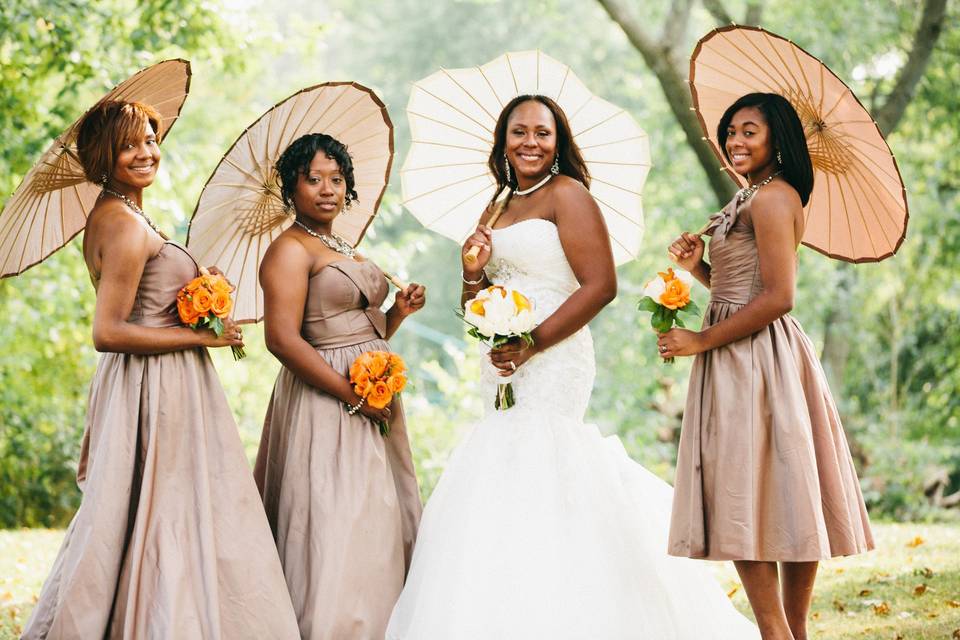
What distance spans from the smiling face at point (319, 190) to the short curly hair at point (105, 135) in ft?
2.61

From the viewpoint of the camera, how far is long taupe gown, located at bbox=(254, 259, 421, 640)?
4.80 metres

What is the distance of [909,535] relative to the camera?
8805mm

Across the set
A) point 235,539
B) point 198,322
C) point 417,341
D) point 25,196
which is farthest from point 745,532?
point 417,341

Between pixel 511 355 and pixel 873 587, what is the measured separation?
3427 millimetres

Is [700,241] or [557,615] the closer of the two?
[557,615]

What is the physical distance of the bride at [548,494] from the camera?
450 centimetres

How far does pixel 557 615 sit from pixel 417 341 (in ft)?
67.2

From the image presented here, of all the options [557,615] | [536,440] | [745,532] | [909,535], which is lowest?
[909,535]

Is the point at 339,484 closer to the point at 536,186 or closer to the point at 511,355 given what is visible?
the point at 511,355

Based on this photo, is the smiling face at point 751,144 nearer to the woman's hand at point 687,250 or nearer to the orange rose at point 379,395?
the woman's hand at point 687,250

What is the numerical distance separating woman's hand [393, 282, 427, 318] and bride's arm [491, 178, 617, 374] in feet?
2.21

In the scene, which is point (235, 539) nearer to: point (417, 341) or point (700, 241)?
point (700, 241)

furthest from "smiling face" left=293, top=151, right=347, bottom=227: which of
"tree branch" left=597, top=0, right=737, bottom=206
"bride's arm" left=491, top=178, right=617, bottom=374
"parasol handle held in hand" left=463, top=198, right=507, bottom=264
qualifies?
"tree branch" left=597, top=0, right=737, bottom=206

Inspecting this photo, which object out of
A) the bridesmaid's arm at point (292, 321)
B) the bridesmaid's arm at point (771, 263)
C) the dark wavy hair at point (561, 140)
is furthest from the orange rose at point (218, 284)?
the bridesmaid's arm at point (771, 263)
